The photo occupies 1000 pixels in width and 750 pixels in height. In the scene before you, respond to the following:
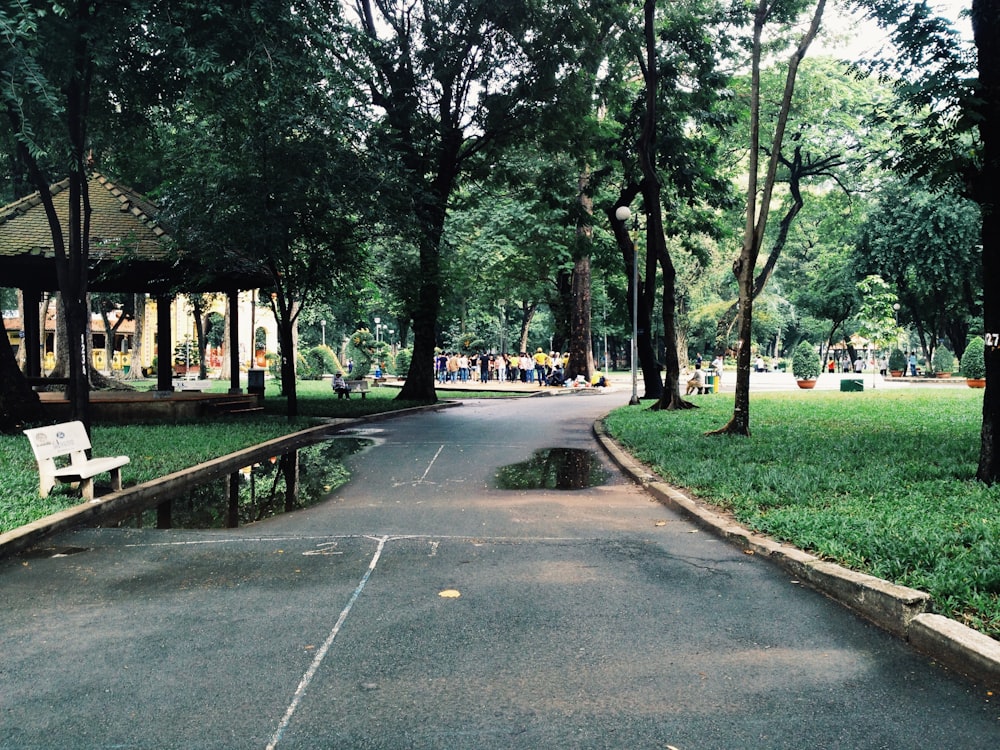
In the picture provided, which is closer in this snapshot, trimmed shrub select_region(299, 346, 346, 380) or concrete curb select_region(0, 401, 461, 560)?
concrete curb select_region(0, 401, 461, 560)

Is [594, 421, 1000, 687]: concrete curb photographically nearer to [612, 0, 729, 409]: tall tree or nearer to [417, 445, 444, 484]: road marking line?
[417, 445, 444, 484]: road marking line

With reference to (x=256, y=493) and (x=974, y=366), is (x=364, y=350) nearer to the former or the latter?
(x=974, y=366)

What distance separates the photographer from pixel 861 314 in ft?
139

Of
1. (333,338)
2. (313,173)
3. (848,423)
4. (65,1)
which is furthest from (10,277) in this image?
(333,338)

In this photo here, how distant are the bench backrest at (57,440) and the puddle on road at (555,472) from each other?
4986 mm

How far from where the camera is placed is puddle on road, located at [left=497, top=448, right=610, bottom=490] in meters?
10.0

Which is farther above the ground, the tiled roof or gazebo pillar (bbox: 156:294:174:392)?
the tiled roof

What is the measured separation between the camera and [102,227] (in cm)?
1897

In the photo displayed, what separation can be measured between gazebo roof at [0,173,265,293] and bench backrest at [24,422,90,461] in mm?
9205

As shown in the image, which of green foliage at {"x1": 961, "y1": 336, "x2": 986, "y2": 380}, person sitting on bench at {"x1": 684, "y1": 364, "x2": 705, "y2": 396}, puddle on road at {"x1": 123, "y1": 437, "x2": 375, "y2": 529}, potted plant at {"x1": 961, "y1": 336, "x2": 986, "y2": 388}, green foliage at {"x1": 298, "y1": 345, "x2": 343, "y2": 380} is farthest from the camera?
green foliage at {"x1": 298, "y1": 345, "x2": 343, "y2": 380}

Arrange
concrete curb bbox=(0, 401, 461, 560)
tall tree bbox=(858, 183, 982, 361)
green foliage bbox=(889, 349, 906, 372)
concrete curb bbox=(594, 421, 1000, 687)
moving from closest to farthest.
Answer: concrete curb bbox=(594, 421, 1000, 687) → concrete curb bbox=(0, 401, 461, 560) → tall tree bbox=(858, 183, 982, 361) → green foliage bbox=(889, 349, 906, 372)

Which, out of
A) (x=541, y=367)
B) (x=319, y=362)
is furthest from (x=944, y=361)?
(x=319, y=362)

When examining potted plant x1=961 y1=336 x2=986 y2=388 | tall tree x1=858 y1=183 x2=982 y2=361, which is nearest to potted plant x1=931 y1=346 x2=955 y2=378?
tall tree x1=858 y1=183 x2=982 y2=361

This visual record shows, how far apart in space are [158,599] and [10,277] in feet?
60.4
